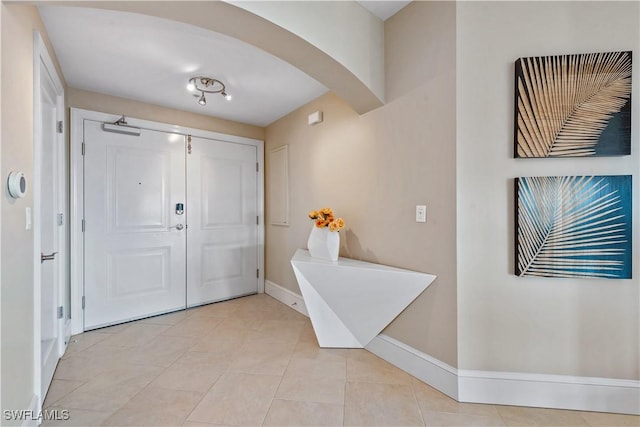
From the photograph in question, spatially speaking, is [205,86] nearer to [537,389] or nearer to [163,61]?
[163,61]

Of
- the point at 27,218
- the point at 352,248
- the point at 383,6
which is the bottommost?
the point at 352,248

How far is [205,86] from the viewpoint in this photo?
273cm

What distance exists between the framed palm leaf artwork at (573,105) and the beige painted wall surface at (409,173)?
38 centimetres

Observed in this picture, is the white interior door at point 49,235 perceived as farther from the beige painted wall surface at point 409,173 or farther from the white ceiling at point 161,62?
the beige painted wall surface at point 409,173

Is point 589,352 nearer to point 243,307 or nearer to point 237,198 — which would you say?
point 243,307

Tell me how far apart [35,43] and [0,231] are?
1.14 metres

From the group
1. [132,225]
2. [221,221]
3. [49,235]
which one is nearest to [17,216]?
[49,235]

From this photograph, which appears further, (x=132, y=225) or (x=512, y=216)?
(x=132, y=225)

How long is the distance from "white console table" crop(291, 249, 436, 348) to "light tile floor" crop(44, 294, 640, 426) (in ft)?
0.56

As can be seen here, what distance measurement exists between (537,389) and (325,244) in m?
1.62

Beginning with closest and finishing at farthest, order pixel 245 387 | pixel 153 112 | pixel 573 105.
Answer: pixel 573 105 < pixel 245 387 < pixel 153 112

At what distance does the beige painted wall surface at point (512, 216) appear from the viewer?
162 centimetres

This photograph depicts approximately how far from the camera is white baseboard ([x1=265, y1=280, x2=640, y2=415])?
1.62 meters

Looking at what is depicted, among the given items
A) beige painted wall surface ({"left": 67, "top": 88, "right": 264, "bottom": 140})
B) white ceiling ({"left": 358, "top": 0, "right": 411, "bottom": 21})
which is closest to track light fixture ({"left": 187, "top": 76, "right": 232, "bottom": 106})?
beige painted wall surface ({"left": 67, "top": 88, "right": 264, "bottom": 140})
